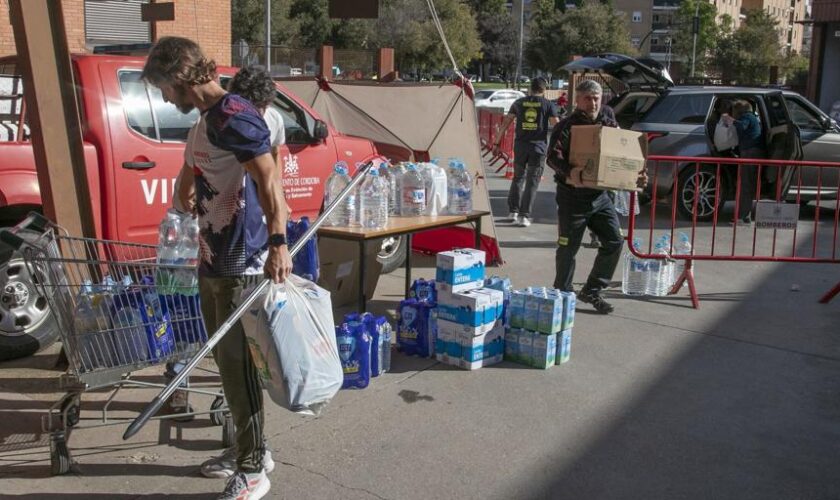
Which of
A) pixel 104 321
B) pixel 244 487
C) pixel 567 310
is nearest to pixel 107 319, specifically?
pixel 104 321

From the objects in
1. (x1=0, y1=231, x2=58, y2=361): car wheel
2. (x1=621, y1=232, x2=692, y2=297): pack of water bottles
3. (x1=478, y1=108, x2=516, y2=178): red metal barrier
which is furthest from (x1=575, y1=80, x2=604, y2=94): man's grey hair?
(x1=478, y1=108, x2=516, y2=178): red metal barrier

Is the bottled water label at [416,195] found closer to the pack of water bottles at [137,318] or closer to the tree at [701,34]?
the pack of water bottles at [137,318]

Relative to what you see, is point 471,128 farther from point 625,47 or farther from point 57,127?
point 625,47

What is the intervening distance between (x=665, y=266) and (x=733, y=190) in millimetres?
4714

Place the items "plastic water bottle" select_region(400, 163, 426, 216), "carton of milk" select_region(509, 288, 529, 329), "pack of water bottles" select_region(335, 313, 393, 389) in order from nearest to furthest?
"pack of water bottles" select_region(335, 313, 393, 389) → "carton of milk" select_region(509, 288, 529, 329) → "plastic water bottle" select_region(400, 163, 426, 216)

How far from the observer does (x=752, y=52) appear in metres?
58.8

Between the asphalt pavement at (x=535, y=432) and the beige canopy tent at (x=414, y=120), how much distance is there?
7.73ft

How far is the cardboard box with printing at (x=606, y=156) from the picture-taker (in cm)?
668

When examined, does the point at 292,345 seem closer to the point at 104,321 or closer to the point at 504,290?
the point at 104,321

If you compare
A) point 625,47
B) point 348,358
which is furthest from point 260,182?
point 625,47

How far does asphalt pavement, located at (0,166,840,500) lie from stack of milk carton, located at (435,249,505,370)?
0.14 meters

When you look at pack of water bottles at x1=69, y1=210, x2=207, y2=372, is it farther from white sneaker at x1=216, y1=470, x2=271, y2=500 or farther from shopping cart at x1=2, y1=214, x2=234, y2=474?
white sneaker at x1=216, y1=470, x2=271, y2=500

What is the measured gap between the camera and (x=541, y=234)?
11031 mm

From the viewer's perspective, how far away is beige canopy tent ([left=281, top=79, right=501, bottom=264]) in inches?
334
